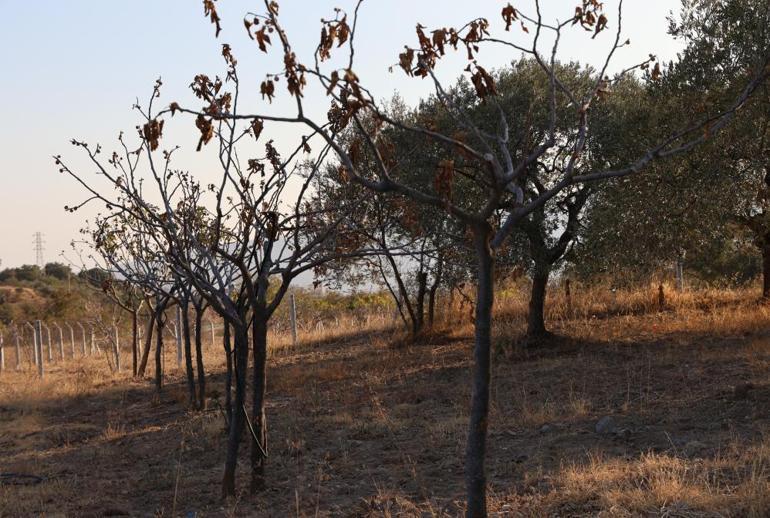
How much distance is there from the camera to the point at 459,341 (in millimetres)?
18141

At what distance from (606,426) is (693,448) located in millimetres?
1309

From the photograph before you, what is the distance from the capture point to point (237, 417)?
7.32 m

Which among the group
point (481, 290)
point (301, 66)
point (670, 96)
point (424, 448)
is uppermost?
point (670, 96)

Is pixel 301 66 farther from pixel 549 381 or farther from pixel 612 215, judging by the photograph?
pixel 612 215

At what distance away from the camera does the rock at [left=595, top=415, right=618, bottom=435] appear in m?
8.63

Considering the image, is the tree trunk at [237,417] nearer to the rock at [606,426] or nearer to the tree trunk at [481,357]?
the tree trunk at [481,357]

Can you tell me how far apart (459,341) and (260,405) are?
36.7 feet

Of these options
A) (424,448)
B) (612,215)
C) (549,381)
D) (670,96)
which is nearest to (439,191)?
(424,448)

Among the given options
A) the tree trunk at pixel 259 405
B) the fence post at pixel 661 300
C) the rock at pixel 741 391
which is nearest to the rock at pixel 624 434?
the rock at pixel 741 391

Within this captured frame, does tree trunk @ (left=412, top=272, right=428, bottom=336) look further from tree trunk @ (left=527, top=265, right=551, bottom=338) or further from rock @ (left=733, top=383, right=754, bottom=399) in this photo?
rock @ (left=733, top=383, right=754, bottom=399)

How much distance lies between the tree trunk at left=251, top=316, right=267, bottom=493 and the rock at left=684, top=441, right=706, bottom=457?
13.3 ft

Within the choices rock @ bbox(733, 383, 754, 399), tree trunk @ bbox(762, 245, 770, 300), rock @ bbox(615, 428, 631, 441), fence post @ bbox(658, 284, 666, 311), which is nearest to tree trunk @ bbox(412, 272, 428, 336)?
fence post @ bbox(658, 284, 666, 311)

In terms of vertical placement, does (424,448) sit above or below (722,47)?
below

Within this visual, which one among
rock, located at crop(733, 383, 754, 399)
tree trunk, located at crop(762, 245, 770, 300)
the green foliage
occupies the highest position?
the green foliage
